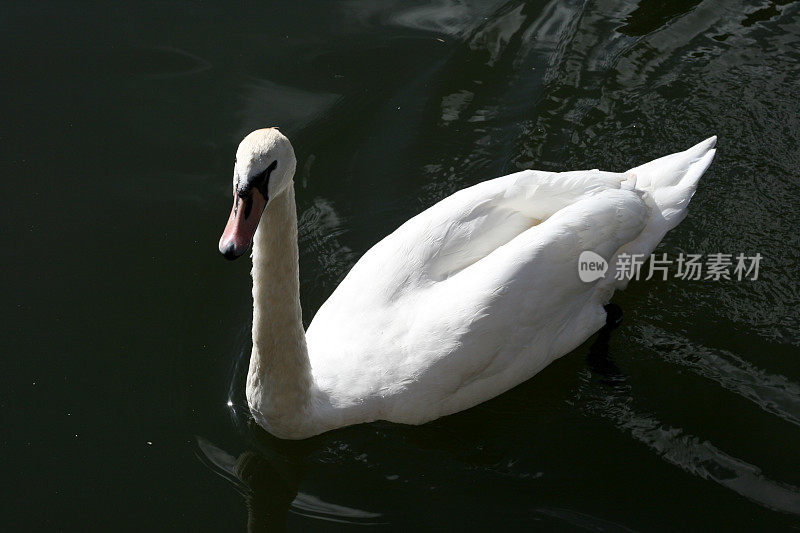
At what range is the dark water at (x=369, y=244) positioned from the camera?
5.81 m

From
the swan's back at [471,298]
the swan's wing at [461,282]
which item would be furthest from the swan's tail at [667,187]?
the swan's wing at [461,282]

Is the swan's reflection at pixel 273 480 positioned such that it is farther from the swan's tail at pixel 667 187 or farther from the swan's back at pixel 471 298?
the swan's tail at pixel 667 187

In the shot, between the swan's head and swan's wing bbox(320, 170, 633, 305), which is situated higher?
the swan's head

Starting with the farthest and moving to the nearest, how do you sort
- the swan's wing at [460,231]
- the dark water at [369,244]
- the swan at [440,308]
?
the swan's wing at [460,231] < the dark water at [369,244] < the swan at [440,308]

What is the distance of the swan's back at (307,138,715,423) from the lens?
5676 mm

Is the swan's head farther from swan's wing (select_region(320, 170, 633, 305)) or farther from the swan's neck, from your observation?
swan's wing (select_region(320, 170, 633, 305))

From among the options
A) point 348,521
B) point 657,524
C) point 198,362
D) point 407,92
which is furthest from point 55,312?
point 657,524

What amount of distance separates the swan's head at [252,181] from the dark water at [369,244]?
5.89 ft

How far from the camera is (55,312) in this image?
6.74 meters

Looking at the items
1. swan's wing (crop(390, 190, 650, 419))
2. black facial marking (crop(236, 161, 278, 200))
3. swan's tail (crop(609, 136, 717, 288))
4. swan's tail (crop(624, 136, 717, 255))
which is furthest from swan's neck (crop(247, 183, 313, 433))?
swan's tail (crop(624, 136, 717, 255))

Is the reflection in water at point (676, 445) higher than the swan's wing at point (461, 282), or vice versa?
the swan's wing at point (461, 282)

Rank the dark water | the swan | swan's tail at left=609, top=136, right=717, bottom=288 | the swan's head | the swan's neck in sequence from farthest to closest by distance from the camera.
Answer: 1. swan's tail at left=609, top=136, right=717, bottom=288
2. the dark water
3. the swan
4. the swan's neck
5. the swan's head

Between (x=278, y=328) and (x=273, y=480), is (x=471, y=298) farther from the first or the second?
(x=273, y=480)

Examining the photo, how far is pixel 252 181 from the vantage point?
15.1ft
